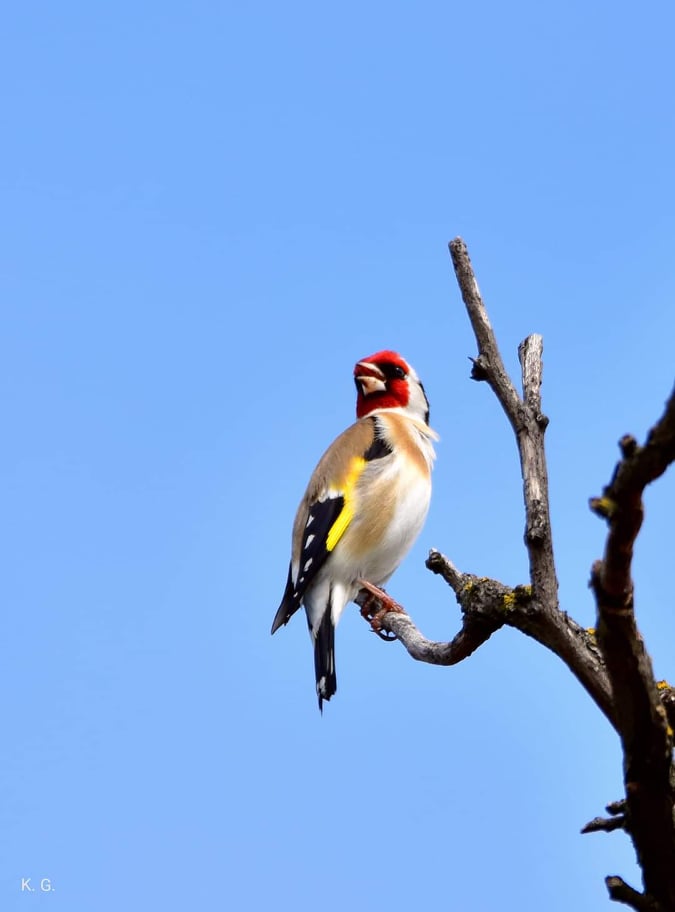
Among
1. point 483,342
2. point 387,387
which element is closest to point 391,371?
point 387,387

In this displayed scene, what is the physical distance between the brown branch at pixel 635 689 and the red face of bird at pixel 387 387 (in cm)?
556

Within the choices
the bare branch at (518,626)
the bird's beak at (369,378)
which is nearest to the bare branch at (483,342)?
the bare branch at (518,626)

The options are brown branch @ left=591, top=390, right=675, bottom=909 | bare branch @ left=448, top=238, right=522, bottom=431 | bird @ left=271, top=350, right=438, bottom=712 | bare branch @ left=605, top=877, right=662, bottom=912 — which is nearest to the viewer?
brown branch @ left=591, top=390, right=675, bottom=909

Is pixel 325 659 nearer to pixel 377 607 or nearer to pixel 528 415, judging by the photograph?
pixel 377 607

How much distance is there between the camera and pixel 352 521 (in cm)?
726

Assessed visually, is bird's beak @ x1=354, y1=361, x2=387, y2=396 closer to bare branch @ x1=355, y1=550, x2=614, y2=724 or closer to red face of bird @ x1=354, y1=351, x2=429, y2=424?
red face of bird @ x1=354, y1=351, x2=429, y2=424

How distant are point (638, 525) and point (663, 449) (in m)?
0.25

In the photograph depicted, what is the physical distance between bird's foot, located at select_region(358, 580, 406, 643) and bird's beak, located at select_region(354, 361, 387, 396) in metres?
1.76

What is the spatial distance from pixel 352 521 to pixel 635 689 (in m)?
4.28

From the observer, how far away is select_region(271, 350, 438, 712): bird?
698 centimetres

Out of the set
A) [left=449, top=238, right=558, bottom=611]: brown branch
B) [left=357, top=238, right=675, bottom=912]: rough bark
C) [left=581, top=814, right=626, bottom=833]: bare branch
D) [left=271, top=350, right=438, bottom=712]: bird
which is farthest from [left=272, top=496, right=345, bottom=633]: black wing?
[left=581, top=814, right=626, bottom=833]: bare branch

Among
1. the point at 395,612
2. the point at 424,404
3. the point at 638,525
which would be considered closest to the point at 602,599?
the point at 638,525

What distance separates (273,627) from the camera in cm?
692

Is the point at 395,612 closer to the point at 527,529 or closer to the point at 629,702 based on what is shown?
the point at 527,529
